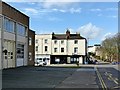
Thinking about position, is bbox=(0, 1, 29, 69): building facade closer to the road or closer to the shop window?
the shop window

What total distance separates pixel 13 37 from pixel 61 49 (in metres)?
54.2

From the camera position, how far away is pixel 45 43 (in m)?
104

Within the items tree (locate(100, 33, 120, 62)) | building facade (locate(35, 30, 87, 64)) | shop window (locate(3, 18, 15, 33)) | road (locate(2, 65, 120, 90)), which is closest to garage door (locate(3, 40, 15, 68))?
shop window (locate(3, 18, 15, 33))

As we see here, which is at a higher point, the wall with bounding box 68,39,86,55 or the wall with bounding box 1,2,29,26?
the wall with bounding box 1,2,29,26

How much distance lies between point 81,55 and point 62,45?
6.82 m

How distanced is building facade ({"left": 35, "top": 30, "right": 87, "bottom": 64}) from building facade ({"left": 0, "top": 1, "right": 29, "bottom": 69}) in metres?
43.3

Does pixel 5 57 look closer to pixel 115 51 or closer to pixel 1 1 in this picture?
pixel 1 1

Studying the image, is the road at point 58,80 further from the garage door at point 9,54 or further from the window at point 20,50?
the window at point 20,50

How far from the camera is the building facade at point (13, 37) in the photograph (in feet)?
144

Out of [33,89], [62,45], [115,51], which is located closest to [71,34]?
[62,45]

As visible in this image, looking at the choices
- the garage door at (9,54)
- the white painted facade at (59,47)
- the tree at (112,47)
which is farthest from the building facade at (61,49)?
the garage door at (9,54)

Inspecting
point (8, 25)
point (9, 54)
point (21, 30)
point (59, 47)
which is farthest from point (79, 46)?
point (8, 25)

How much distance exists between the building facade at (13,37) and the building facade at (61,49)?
142 ft

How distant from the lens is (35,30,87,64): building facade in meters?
102
